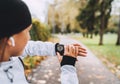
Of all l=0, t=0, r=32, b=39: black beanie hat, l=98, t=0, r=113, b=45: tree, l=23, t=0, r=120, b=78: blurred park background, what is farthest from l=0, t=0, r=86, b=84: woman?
l=98, t=0, r=113, b=45: tree

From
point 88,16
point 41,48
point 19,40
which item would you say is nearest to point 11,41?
point 19,40

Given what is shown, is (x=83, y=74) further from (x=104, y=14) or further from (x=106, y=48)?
(x=104, y=14)

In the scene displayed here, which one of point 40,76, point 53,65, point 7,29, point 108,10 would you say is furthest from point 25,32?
point 108,10

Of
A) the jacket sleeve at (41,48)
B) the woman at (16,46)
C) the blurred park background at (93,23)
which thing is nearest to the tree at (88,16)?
the blurred park background at (93,23)

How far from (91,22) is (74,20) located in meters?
0.53

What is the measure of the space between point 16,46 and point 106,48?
30.5ft

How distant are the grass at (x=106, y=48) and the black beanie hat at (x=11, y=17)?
7.62m

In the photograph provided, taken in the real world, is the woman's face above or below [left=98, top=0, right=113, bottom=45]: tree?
above

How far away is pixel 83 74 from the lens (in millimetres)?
7258

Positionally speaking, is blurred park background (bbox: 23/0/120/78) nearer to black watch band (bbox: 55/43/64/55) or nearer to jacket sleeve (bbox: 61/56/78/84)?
black watch band (bbox: 55/43/64/55)

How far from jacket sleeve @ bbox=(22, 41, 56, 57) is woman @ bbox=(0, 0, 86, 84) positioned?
14 cm

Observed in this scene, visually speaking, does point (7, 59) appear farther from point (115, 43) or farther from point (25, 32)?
point (115, 43)

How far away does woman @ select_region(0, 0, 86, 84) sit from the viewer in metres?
1.50

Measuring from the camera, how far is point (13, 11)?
1.51 m
